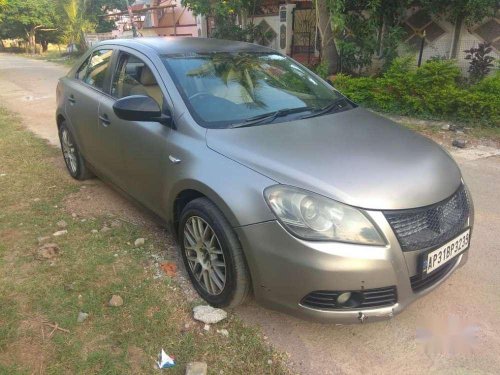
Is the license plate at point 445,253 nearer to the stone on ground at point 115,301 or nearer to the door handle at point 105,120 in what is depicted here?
the stone on ground at point 115,301

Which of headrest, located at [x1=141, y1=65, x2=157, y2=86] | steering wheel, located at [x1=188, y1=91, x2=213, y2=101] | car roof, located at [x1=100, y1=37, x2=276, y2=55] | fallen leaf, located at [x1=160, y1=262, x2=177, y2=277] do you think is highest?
car roof, located at [x1=100, y1=37, x2=276, y2=55]

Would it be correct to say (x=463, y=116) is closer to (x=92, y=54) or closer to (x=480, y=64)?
(x=480, y=64)

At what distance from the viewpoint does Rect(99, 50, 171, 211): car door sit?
298cm

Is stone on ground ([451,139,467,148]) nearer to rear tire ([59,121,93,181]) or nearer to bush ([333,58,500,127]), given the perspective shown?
bush ([333,58,500,127])

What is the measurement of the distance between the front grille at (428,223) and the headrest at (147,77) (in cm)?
192

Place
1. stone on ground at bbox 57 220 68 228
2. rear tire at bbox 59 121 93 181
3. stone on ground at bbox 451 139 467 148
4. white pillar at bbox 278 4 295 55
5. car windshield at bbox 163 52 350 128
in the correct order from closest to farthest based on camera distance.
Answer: car windshield at bbox 163 52 350 128 < stone on ground at bbox 57 220 68 228 < rear tire at bbox 59 121 93 181 < stone on ground at bbox 451 139 467 148 < white pillar at bbox 278 4 295 55

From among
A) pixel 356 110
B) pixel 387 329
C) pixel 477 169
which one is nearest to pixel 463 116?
pixel 477 169

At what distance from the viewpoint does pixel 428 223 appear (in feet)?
7.27

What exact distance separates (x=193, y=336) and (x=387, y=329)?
1.13 m

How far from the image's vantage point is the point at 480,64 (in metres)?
7.83

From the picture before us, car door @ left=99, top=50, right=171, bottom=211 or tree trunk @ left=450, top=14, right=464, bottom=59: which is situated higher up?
tree trunk @ left=450, top=14, right=464, bottom=59

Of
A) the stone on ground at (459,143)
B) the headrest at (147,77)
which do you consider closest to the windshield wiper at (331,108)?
the headrest at (147,77)

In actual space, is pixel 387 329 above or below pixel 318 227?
below

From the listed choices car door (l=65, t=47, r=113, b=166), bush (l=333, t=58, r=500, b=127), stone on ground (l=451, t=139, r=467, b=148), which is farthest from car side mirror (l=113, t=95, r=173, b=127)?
bush (l=333, t=58, r=500, b=127)
